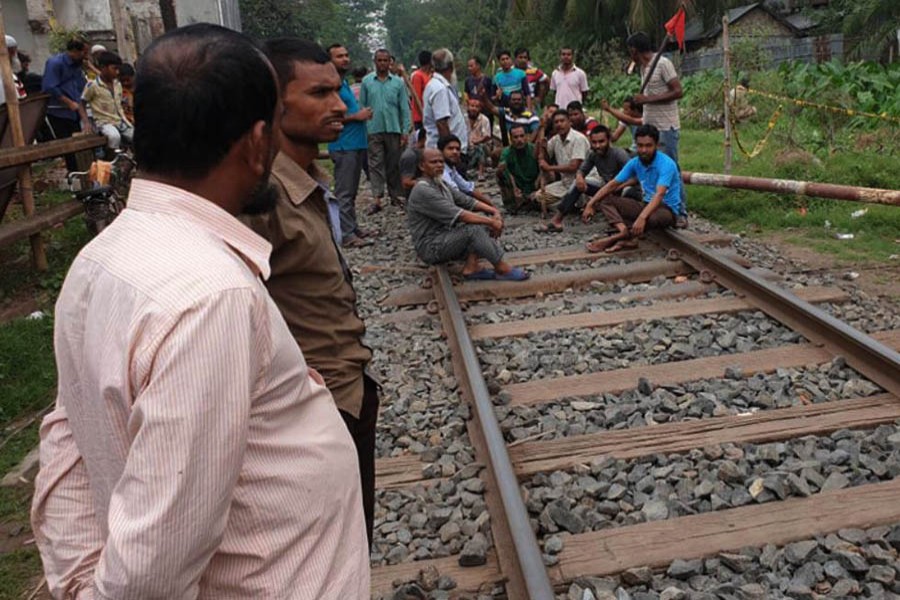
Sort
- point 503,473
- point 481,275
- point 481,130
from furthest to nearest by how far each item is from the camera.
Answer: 1. point 481,130
2. point 481,275
3. point 503,473

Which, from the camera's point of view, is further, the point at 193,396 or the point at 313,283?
the point at 313,283

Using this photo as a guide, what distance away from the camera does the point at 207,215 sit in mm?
1197

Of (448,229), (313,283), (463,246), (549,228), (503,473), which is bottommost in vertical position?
(549,228)

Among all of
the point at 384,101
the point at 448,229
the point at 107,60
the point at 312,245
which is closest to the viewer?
the point at 312,245

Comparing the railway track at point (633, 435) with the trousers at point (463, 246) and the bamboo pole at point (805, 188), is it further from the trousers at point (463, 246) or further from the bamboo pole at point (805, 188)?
the bamboo pole at point (805, 188)

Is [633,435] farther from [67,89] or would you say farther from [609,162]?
[67,89]

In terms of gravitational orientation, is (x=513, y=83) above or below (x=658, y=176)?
above

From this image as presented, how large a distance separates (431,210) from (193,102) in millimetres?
5688

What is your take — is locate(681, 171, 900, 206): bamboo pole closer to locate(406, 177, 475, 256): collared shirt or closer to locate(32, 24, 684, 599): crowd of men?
locate(406, 177, 475, 256): collared shirt

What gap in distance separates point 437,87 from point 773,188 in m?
4.11

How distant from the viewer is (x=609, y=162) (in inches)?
340

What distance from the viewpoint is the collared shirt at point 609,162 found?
340 inches

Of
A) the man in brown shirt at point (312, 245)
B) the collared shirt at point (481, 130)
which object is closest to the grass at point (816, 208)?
the collared shirt at point (481, 130)

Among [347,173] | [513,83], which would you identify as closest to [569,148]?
[347,173]
